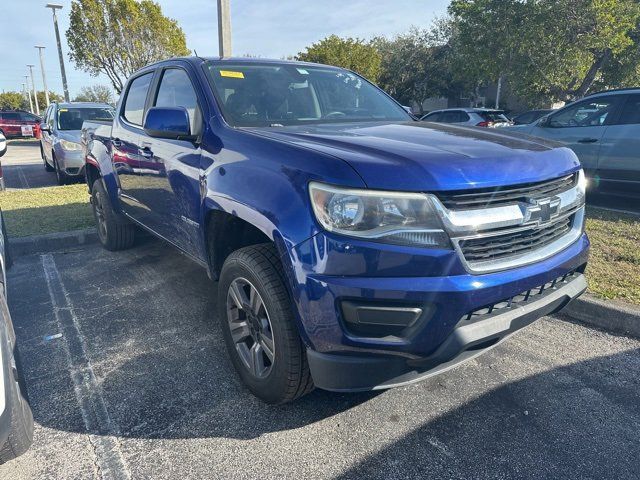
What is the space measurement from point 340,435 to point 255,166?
55.5 inches

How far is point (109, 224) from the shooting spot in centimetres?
503

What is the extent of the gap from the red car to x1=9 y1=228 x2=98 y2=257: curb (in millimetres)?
23302

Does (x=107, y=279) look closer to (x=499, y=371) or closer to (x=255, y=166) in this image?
(x=255, y=166)

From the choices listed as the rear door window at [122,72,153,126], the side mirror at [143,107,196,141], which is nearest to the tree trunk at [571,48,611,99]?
the rear door window at [122,72,153,126]

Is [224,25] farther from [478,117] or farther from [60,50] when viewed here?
[60,50]

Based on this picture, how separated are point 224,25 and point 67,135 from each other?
13.5ft

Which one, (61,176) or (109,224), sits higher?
(109,224)

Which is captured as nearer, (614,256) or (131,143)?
(131,143)

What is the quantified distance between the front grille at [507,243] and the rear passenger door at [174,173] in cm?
165

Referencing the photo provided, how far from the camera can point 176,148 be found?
3.07 metres

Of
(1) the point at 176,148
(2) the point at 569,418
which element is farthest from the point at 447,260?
(1) the point at 176,148

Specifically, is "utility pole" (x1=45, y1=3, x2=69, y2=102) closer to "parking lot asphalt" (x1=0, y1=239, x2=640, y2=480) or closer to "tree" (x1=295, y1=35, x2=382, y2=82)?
"tree" (x1=295, y1=35, x2=382, y2=82)

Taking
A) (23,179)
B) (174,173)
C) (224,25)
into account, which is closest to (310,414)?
(174,173)

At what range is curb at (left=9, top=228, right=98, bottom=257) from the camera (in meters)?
5.21
